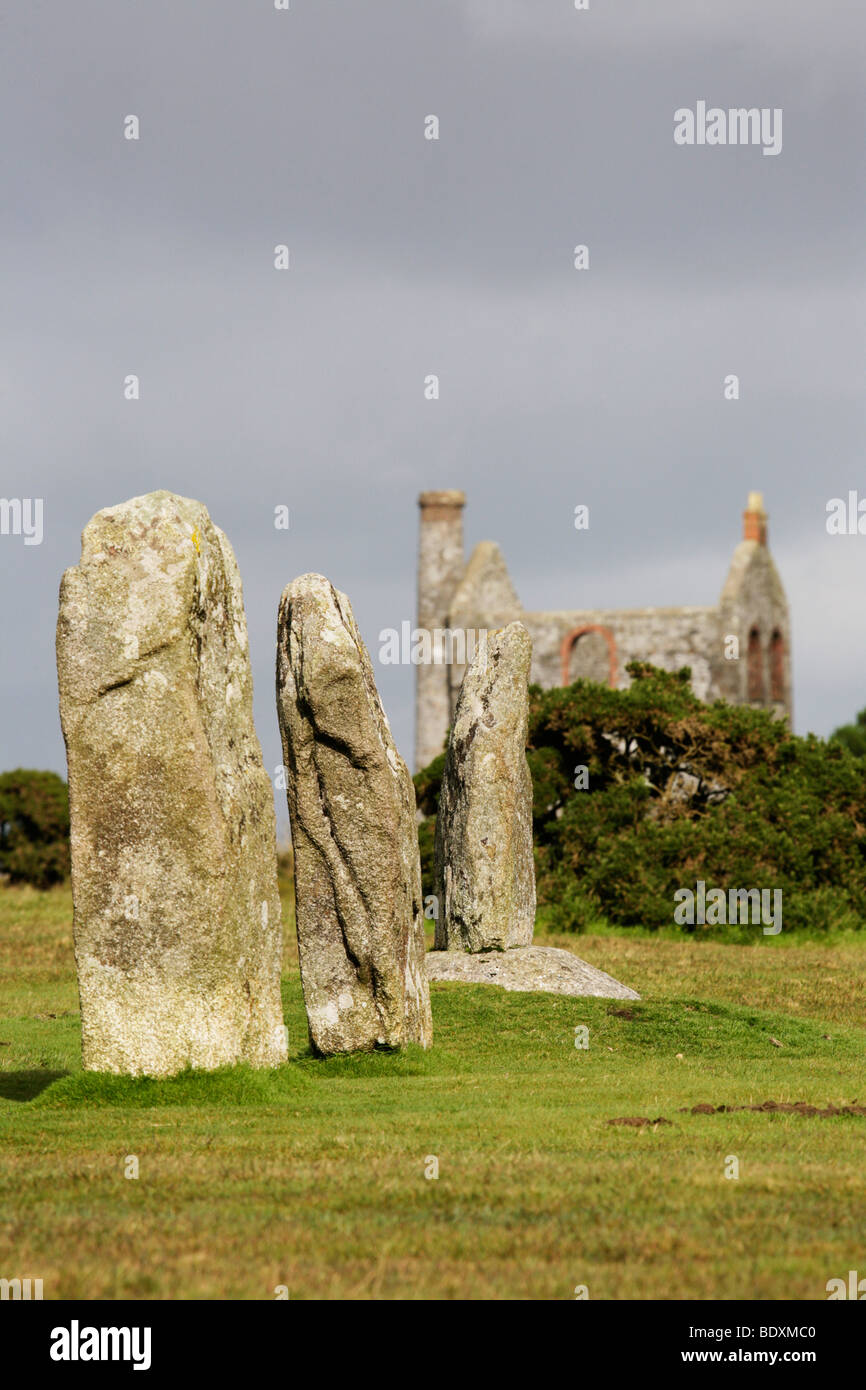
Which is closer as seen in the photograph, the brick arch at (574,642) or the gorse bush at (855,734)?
the brick arch at (574,642)

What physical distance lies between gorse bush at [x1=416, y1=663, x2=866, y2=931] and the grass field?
955 cm

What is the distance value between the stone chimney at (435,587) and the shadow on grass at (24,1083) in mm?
34138

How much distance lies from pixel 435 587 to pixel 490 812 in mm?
31380

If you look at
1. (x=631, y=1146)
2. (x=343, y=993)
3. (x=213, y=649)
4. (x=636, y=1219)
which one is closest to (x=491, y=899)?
(x=343, y=993)

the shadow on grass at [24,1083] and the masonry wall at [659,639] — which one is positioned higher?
the masonry wall at [659,639]

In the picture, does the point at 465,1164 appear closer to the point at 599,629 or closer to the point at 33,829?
the point at 33,829

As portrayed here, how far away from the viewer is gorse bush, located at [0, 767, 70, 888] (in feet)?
110

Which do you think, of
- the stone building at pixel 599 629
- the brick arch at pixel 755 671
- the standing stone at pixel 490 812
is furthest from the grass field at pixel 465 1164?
the brick arch at pixel 755 671

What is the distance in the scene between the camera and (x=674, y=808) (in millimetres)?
26844

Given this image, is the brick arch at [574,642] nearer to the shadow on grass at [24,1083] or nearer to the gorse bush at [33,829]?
the gorse bush at [33,829]

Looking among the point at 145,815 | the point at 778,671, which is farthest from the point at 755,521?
the point at 145,815

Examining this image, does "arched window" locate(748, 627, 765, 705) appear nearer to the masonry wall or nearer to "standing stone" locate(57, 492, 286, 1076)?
the masonry wall

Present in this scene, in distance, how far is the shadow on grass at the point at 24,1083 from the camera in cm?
1155

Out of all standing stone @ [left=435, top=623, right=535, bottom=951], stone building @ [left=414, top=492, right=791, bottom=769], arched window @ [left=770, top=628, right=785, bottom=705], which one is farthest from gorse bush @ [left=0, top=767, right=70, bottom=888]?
arched window @ [left=770, top=628, right=785, bottom=705]
